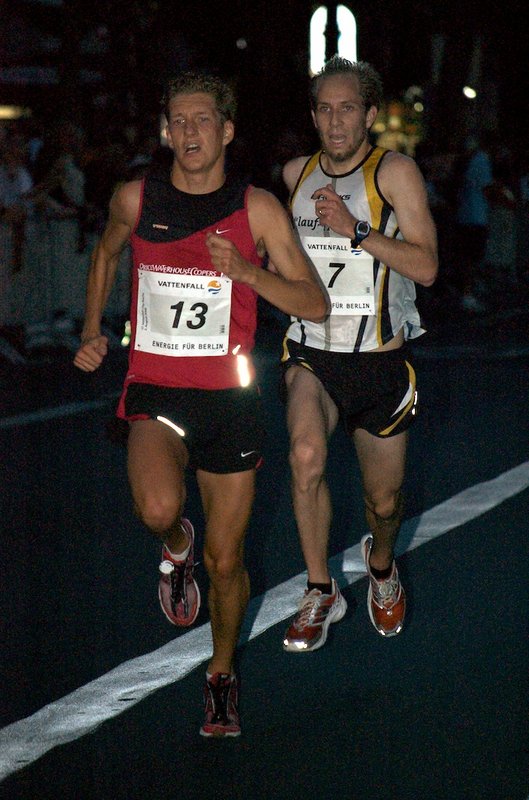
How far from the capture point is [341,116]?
6047mm

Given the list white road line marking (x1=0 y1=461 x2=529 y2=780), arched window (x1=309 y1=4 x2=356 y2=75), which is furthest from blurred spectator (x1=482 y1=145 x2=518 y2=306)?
white road line marking (x1=0 y1=461 x2=529 y2=780)

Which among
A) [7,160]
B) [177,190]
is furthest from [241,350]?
[7,160]

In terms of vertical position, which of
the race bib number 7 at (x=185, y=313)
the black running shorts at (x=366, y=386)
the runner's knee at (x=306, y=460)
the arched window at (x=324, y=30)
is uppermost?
the arched window at (x=324, y=30)

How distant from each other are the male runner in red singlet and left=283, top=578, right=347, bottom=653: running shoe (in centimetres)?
65

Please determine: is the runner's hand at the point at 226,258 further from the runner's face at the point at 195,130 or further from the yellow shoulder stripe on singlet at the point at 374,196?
the yellow shoulder stripe on singlet at the point at 374,196

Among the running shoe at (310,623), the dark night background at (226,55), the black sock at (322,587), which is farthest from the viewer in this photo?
the dark night background at (226,55)

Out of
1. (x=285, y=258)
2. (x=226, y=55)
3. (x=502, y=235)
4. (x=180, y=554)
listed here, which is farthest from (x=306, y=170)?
(x=226, y=55)

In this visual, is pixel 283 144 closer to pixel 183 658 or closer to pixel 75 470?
pixel 75 470

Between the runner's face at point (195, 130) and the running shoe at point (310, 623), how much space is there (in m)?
1.68

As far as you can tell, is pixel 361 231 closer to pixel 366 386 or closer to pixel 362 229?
pixel 362 229

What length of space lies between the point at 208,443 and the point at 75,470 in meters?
3.87

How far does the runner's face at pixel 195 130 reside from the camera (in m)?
5.14

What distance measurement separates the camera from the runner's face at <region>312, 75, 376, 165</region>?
6.03 metres

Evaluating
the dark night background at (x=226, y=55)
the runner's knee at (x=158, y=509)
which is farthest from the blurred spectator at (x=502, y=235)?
the runner's knee at (x=158, y=509)
